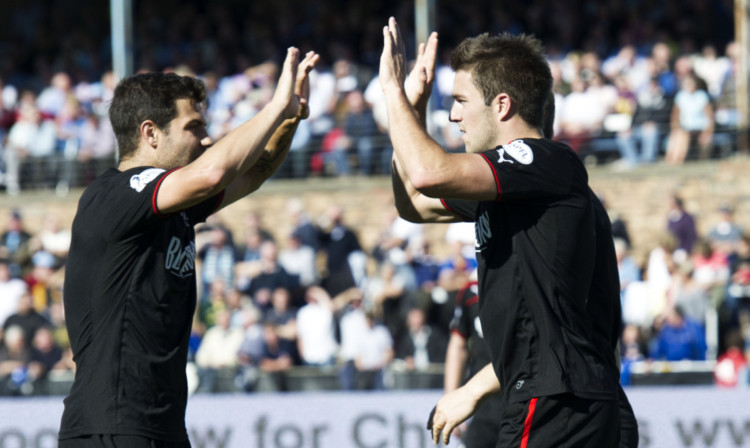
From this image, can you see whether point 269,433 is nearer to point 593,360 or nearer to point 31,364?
point 31,364

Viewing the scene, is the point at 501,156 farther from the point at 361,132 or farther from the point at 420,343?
the point at 361,132

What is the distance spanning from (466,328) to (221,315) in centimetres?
614

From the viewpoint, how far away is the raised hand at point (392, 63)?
4.27 meters

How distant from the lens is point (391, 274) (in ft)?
43.4

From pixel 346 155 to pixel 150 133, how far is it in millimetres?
13058

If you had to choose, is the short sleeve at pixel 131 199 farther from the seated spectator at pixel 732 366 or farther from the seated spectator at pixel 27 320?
the seated spectator at pixel 27 320

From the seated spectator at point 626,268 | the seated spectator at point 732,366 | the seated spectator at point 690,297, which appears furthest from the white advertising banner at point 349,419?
the seated spectator at point 626,268

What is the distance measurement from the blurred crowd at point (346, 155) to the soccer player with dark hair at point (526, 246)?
7.24 meters

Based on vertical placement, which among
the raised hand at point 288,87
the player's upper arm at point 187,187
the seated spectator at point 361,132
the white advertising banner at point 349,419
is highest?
the seated spectator at point 361,132

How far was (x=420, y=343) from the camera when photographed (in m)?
12.1

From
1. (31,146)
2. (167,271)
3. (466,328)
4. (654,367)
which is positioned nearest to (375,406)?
(654,367)

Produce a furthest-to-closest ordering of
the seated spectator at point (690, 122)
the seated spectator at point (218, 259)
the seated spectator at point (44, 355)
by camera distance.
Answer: the seated spectator at point (690, 122), the seated spectator at point (218, 259), the seated spectator at point (44, 355)

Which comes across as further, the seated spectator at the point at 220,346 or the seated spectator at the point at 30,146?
the seated spectator at the point at 30,146

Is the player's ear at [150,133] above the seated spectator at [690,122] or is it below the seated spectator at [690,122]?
below
